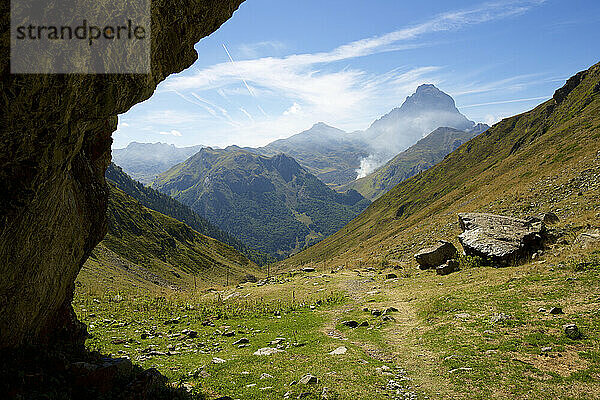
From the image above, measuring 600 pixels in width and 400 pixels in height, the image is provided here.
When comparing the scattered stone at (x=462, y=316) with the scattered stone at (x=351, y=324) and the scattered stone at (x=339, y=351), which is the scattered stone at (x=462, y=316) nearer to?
the scattered stone at (x=351, y=324)

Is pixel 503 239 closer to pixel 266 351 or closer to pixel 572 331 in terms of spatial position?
pixel 572 331

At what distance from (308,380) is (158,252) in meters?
134

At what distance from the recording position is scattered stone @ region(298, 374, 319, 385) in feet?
43.9

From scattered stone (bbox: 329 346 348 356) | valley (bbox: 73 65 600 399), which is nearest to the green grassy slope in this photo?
valley (bbox: 73 65 600 399)

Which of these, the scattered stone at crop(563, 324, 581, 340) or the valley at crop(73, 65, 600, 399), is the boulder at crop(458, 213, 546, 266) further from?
the scattered stone at crop(563, 324, 581, 340)

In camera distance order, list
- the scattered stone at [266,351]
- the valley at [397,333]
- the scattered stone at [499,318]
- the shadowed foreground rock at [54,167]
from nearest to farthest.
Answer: the shadowed foreground rock at [54,167] < the valley at [397,333] < the scattered stone at [499,318] < the scattered stone at [266,351]

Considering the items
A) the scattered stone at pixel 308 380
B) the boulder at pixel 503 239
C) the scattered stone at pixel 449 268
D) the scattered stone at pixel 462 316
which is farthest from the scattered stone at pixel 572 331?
the scattered stone at pixel 449 268

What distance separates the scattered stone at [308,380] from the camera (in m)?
13.4

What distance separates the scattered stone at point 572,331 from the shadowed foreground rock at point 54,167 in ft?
71.2

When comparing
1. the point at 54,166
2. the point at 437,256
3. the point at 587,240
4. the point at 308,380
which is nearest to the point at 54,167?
the point at 54,166

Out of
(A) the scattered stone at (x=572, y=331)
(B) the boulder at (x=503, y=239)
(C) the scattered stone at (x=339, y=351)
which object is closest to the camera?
(A) the scattered stone at (x=572, y=331)

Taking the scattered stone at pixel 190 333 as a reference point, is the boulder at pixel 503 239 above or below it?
above

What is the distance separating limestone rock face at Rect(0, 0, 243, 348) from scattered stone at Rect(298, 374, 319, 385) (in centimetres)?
1120

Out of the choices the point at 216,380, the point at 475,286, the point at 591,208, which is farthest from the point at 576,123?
the point at 216,380
